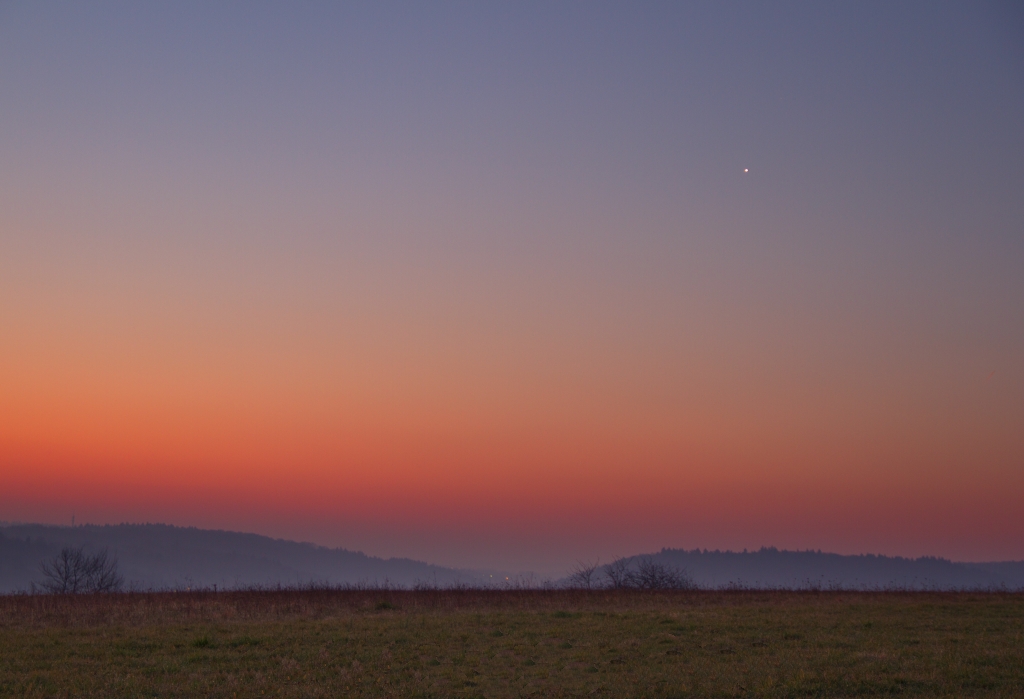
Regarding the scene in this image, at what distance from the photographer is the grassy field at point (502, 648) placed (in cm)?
1476

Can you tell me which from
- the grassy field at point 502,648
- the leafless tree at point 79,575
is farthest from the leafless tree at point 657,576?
the leafless tree at point 79,575

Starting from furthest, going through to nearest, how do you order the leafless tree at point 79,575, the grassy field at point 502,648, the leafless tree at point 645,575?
the leafless tree at point 79,575, the leafless tree at point 645,575, the grassy field at point 502,648

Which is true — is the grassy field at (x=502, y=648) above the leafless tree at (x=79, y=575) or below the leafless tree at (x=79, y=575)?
above

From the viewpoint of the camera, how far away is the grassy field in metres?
14.8

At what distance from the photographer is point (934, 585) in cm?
3900

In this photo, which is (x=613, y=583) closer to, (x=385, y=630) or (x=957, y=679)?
(x=385, y=630)

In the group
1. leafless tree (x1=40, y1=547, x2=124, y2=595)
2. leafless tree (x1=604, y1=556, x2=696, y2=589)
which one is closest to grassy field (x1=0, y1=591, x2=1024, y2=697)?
leafless tree (x1=604, y1=556, x2=696, y2=589)

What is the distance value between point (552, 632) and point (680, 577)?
2662 centimetres

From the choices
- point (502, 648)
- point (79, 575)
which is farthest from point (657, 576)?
point (79, 575)

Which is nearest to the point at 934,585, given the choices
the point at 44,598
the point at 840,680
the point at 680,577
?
the point at 680,577

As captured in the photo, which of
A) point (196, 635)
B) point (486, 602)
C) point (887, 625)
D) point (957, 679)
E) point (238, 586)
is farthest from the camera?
point (238, 586)

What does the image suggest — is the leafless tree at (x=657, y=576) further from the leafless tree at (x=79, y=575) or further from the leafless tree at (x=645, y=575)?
the leafless tree at (x=79, y=575)

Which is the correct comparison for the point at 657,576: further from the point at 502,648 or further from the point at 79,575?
the point at 79,575

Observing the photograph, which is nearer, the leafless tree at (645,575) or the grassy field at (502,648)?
the grassy field at (502,648)
